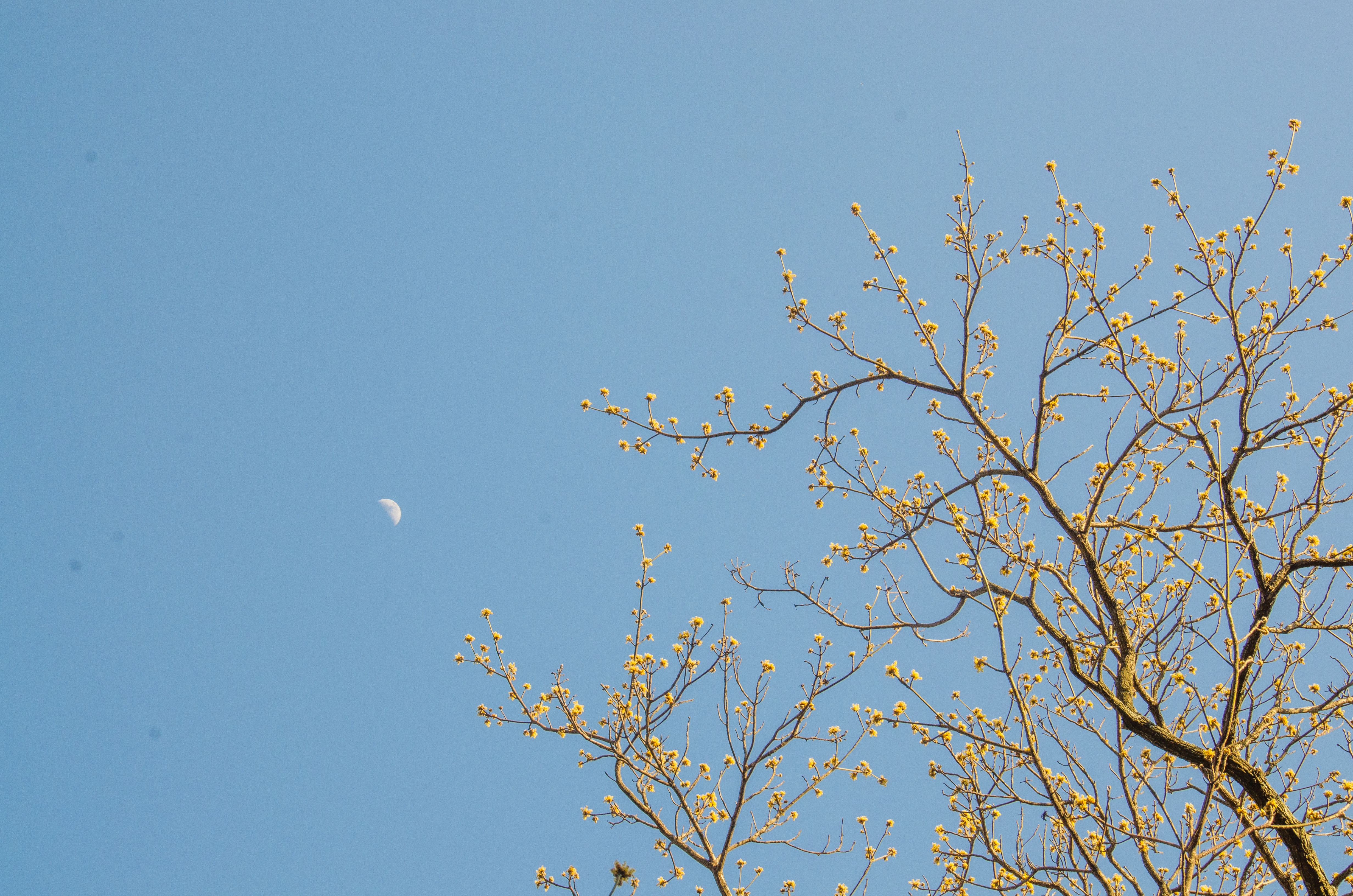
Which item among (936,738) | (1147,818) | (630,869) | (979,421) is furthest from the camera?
(1147,818)

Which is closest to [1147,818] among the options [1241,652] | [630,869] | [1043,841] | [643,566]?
[1043,841]

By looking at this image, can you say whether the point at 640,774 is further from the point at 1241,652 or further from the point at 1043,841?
the point at 1241,652

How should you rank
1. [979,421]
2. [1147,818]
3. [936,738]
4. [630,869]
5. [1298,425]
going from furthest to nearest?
[1147,818] → [979,421] → [1298,425] → [936,738] → [630,869]

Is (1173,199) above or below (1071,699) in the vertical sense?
above

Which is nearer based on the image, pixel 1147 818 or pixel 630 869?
pixel 630 869

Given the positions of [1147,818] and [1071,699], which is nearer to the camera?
[1071,699]

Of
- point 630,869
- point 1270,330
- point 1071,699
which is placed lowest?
point 630,869

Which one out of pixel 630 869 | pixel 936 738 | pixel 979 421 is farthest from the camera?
pixel 979 421

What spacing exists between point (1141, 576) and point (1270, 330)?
1.64 metres

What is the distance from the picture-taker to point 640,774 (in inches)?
223

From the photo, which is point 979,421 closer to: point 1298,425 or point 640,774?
point 1298,425

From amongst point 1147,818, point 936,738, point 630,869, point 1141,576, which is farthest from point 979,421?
point 630,869

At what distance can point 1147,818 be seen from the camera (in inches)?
228

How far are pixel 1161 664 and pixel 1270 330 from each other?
83.5 inches
